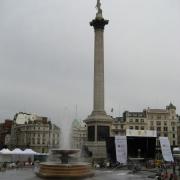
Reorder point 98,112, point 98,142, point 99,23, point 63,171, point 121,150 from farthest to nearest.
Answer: point 99,23 < point 98,112 < point 98,142 < point 121,150 < point 63,171

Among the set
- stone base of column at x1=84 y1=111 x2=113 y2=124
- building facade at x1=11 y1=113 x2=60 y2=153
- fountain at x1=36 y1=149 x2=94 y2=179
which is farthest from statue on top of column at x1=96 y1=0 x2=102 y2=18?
building facade at x1=11 y1=113 x2=60 y2=153

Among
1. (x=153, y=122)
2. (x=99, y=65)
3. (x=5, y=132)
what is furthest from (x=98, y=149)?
(x=5, y=132)

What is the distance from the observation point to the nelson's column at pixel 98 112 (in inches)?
2721

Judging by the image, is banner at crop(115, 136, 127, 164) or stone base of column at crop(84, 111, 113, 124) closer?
banner at crop(115, 136, 127, 164)

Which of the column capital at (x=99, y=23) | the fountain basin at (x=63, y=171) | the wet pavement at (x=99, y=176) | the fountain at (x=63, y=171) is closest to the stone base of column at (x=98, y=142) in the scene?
the column capital at (x=99, y=23)

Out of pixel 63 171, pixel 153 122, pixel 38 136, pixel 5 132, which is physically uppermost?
pixel 153 122

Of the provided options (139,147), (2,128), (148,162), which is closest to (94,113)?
(139,147)

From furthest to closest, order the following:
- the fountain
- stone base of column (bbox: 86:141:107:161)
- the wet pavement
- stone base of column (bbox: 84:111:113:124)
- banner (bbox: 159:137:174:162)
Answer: stone base of column (bbox: 84:111:113:124), stone base of column (bbox: 86:141:107:161), banner (bbox: 159:137:174:162), the wet pavement, the fountain

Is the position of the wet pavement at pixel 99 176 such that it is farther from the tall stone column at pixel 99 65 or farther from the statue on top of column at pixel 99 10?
the statue on top of column at pixel 99 10

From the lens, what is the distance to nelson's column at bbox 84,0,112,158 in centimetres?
6912

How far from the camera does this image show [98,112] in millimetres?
71312

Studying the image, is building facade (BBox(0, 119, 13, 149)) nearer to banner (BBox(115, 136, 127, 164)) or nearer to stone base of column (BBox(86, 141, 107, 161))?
stone base of column (BBox(86, 141, 107, 161))

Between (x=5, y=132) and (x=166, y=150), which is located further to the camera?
(x=5, y=132)

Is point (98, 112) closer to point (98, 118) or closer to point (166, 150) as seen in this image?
point (98, 118)
